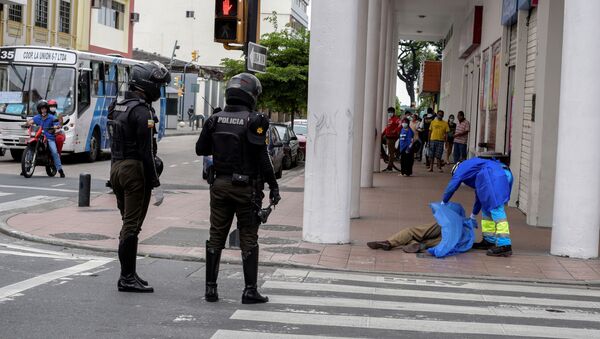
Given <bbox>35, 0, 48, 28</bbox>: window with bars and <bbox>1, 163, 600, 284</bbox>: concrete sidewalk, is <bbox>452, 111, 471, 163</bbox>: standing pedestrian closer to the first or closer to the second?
<bbox>1, 163, 600, 284</bbox>: concrete sidewalk

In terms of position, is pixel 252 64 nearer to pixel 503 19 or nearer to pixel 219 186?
pixel 219 186

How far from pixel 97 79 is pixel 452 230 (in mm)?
19555

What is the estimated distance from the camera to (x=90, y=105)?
94.0ft

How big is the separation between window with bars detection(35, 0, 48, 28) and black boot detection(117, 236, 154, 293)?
3637cm

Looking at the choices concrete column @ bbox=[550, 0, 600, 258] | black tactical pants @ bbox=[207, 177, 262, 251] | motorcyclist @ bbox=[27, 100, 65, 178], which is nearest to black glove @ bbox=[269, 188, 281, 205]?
black tactical pants @ bbox=[207, 177, 262, 251]

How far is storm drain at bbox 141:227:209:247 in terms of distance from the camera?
11.9 metres

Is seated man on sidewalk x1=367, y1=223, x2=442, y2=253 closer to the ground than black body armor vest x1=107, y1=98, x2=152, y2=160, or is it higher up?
closer to the ground

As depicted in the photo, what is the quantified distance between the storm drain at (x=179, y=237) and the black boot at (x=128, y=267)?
329 centimetres

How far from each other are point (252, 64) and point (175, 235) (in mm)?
2596

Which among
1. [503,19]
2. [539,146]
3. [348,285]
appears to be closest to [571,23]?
Answer: [539,146]

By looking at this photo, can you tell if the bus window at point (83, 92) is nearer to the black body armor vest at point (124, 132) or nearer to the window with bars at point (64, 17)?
the window with bars at point (64, 17)

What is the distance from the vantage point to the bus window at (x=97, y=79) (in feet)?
95.2

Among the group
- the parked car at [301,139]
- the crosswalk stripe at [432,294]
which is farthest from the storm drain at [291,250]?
the parked car at [301,139]

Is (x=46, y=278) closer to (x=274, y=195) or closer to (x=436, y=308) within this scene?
(x=274, y=195)
